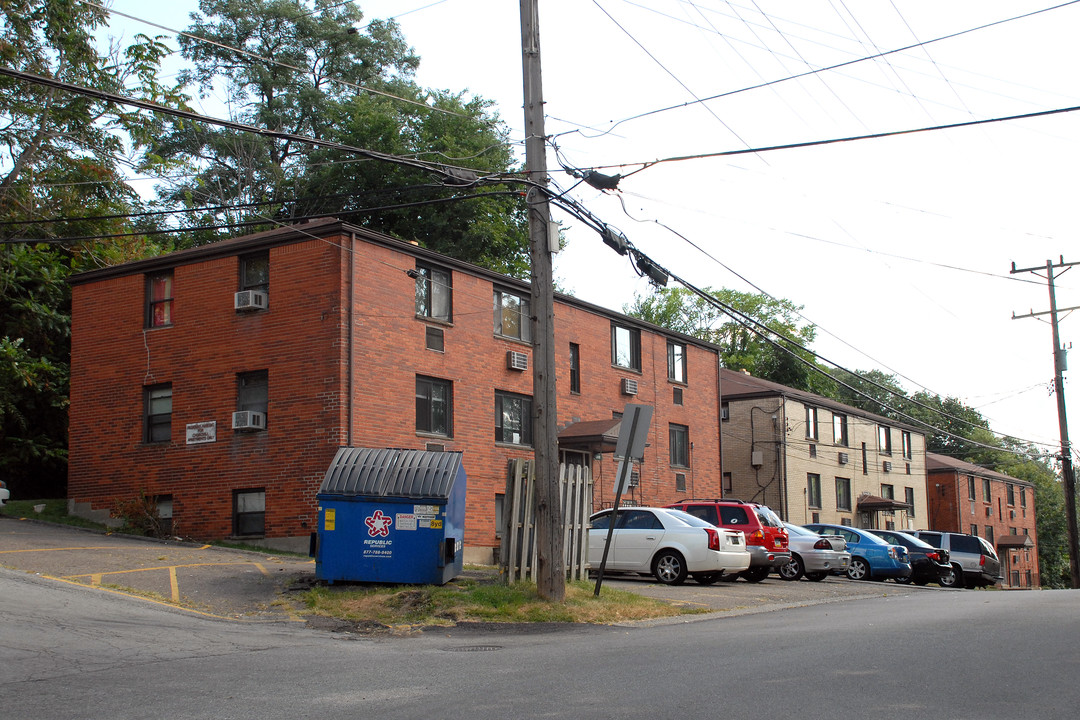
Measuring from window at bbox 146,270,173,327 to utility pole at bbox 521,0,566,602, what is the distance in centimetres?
1318

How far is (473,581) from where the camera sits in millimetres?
15461

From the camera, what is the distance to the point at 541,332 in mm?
13898

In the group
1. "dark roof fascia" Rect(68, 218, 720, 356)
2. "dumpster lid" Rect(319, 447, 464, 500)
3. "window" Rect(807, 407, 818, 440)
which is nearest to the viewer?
"dumpster lid" Rect(319, 447, 464, 500)

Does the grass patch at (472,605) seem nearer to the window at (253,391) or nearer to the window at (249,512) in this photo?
the window at (249,512)

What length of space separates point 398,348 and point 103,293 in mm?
8104

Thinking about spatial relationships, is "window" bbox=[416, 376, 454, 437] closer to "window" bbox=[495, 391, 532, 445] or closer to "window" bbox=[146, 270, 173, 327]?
"window" bbox=[495, 391, 532, 445]

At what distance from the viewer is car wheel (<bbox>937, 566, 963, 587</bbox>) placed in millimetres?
29545

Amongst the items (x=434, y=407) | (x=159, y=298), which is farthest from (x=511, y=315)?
(x=159, y=298)

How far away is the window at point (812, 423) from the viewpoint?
43594 millimetres

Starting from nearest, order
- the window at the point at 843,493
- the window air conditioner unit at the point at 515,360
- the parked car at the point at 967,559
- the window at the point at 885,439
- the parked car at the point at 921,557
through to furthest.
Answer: the window air conditioner unit at the point at 515,360
the parked car at the point at 921,557
the parked car at the point at 967,559
the window at the point at 843,493
the window at the point at 885,439

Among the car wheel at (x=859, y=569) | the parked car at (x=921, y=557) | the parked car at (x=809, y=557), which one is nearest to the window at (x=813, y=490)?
the parked car at (x=921, y=557)

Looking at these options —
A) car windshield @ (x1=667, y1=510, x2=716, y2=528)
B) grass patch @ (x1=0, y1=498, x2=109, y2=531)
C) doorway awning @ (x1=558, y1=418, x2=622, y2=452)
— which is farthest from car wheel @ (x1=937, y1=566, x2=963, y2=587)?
grass patch @ (x1=0, y1=498, x2=109, y2=531)

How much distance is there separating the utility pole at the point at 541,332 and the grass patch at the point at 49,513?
13982mm

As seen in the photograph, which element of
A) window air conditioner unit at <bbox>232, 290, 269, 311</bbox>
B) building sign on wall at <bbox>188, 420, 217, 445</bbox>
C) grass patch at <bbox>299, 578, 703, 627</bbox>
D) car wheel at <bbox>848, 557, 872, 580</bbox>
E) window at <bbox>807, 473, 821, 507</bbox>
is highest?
window air conditioner unit at <bbox>232, 290, 269, 311</bbox>
